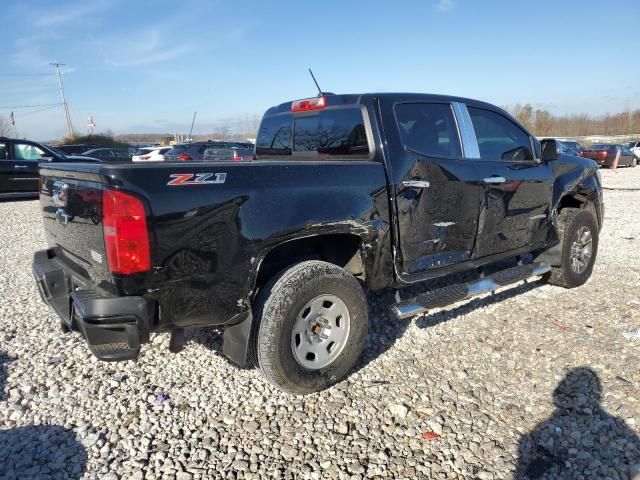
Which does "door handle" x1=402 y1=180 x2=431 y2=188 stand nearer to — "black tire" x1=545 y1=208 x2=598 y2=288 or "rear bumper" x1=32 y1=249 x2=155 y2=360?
"rear bumper" x1=32 y1=249 x2=155 y2=360

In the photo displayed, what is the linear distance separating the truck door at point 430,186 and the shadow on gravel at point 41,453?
2.29 meters

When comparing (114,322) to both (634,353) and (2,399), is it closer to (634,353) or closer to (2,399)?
(2,399)

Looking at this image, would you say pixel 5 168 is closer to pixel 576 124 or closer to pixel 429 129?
pixel 429 129

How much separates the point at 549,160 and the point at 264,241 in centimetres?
329

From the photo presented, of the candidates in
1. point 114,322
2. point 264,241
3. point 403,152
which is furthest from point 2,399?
point 403,152

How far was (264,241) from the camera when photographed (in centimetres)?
271

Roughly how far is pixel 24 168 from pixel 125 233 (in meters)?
12.1

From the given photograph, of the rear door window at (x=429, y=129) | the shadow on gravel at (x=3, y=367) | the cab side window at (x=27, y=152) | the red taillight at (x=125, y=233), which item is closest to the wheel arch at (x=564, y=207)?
the rear door window at (x=429, y=129)

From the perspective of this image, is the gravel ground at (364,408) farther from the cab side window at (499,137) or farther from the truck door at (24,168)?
the truck door at (24,168)

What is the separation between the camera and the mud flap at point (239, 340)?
9.24 feet

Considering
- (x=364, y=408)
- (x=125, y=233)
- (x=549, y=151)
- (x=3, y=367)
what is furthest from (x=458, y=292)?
(x=3, y=367)

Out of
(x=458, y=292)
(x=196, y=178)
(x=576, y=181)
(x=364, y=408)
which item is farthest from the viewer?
(x=576, y=181)

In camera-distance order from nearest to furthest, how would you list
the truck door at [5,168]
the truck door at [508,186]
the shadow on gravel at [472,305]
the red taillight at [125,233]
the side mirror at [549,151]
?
the red taillight at [125,233] < the truck door at [508,186] < the shadow on gravel at [472,305] < the side mirror at [549,151] < the truck door at [5,168]

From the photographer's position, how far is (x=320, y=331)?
314 cm
